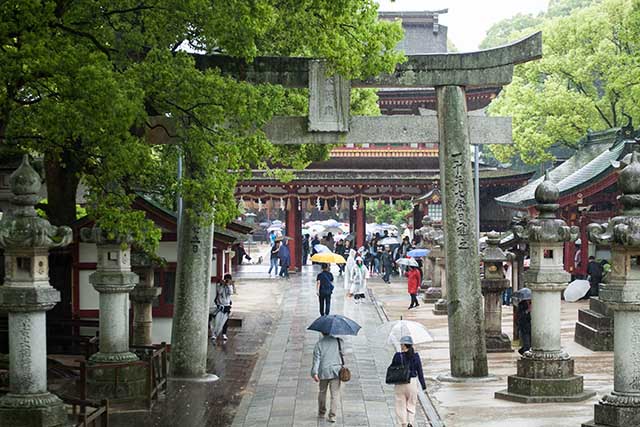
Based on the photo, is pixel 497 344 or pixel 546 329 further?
pixel 497 344

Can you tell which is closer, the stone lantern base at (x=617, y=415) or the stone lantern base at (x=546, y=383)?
the stone lantern base at (x=617, y=415)

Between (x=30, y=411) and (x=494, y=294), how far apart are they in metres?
14.0

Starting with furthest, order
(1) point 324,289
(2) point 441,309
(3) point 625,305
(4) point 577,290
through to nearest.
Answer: (2) point 441,309, (1) point 324,289, (4) point 577,290, (3) point 625,305

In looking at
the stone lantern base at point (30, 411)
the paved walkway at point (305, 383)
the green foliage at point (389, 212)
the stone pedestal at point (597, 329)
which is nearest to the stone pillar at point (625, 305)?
the paved walkway at point (305, 383)

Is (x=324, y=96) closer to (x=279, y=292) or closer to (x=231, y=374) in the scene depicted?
(x=231, y=374)

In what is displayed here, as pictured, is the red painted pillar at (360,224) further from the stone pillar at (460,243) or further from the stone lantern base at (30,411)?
the stone lantern base at (30,411)

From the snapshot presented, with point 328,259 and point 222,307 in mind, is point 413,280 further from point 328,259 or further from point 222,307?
point 222,307

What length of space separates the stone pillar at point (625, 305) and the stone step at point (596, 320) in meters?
9.76

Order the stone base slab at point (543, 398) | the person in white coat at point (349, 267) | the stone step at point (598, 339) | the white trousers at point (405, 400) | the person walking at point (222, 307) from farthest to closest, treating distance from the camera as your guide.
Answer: the person in white coat at point (349, 267), the person walking at point (222, 307), the stone step at point (598, 339), the stone base slab at point (543, 398), the white trousers at point (405, 400)

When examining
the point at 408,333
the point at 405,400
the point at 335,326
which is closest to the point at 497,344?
the point at 335,326

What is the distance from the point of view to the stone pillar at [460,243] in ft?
61.7

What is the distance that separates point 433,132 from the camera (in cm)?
1939

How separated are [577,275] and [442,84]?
1916 centimetres

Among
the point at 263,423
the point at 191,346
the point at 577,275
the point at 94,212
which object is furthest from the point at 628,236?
the point at 577,275
